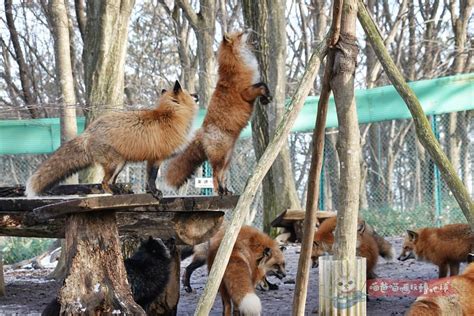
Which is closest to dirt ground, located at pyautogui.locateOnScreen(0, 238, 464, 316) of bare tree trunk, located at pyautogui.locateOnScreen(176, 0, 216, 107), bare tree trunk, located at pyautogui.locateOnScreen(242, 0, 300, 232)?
bare tree trunk, located at pyautogui.locateOnScreen(242, 0, 300, 232)

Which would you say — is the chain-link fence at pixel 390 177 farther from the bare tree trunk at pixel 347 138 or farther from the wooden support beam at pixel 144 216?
the bare tree trunk at pixel 347 138

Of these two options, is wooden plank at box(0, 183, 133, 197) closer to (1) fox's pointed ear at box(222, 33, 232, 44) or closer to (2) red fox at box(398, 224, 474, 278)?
(1) fox's pointed ear at box(222, 33, 232, 44)

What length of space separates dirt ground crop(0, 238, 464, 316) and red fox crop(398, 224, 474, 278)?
0.29 m

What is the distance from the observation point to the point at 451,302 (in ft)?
16.9

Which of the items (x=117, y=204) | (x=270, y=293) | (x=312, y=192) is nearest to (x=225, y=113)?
(x=312, y=192)

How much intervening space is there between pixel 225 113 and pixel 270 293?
2.61m

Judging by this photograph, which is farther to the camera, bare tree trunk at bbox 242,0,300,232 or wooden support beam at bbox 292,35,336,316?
bare tree trunk at bbox 242,0,300,232

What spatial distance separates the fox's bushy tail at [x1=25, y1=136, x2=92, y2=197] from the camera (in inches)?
201

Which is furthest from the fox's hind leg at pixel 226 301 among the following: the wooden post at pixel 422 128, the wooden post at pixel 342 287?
the wooden post at pixel 422 128

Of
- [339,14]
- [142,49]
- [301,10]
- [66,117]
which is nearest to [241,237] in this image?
[339,14]

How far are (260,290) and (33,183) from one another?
3.62 m

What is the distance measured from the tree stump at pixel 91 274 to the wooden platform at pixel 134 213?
0.13 m

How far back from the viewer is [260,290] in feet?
26.4

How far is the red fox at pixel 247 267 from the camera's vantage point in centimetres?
580
